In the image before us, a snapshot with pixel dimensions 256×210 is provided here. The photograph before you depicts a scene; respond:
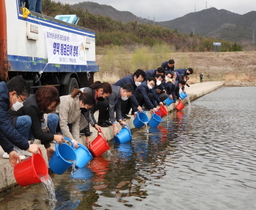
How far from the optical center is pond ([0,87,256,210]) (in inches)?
182

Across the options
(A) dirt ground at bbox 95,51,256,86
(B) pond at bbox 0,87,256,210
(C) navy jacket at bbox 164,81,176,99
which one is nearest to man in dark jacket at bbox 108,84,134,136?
(B) pond at bbox 0,87,256,210

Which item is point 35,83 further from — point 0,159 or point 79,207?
point 79,207

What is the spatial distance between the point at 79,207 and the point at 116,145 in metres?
3.39

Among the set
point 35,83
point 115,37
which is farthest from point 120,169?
point 115,37

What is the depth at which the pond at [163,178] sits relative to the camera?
4621mm

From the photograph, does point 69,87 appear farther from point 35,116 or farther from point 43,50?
point 35,116

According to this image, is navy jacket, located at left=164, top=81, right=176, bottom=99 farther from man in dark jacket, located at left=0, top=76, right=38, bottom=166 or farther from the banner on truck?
man in dark jacket, located at left=0, top=76, right=38, bottom=166

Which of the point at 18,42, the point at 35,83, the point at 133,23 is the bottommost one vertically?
the point at 35,83

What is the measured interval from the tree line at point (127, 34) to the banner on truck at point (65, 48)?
52.7 meters

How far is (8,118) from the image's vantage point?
171 inches

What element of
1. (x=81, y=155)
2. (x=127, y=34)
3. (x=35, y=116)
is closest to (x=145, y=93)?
(x=81, y=155)

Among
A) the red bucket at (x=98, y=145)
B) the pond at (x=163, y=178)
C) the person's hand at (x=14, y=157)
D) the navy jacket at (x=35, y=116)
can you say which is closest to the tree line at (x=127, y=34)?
the pond at (x=163, y=178)

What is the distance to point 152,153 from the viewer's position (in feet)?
23.5

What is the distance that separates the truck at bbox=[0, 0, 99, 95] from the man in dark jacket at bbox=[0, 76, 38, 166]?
13.3 feet
